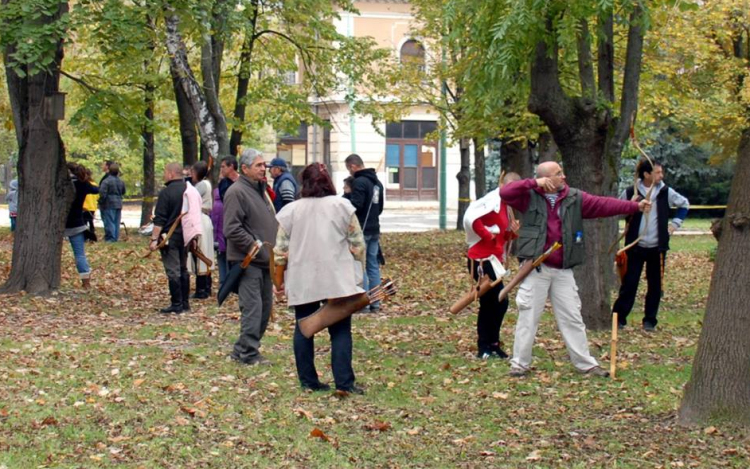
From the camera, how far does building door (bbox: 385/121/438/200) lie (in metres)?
54.9

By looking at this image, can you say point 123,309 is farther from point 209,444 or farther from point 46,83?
point 209,444

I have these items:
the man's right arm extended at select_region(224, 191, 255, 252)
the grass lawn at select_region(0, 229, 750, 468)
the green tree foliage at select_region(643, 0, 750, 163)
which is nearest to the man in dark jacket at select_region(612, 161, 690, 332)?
the grass lawn at select_region(0, 229, 750, 468)

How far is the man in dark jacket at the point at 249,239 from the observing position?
10.2m

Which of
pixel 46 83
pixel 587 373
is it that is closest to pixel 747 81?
pixel 46 83

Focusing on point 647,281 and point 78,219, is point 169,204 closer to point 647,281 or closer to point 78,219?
point 78,219

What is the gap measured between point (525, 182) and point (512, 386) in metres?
1.65

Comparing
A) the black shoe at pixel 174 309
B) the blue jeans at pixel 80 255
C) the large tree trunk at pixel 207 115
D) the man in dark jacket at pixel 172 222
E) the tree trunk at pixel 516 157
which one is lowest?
the black shoe at pixel 174 309

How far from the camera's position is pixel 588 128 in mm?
12031

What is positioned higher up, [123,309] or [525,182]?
[525,182]

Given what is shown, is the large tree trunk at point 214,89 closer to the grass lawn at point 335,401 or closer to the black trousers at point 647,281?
the grass lawn at point 335,401

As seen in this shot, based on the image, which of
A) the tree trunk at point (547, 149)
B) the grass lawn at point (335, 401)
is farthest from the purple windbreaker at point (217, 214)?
the tree trunk at point (547, 149)

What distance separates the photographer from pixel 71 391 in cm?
904

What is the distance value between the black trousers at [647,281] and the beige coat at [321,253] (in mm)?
4725

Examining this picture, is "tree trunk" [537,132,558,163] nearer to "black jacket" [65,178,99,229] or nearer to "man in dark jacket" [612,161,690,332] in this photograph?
"black jacket" [65,178,99,229]
